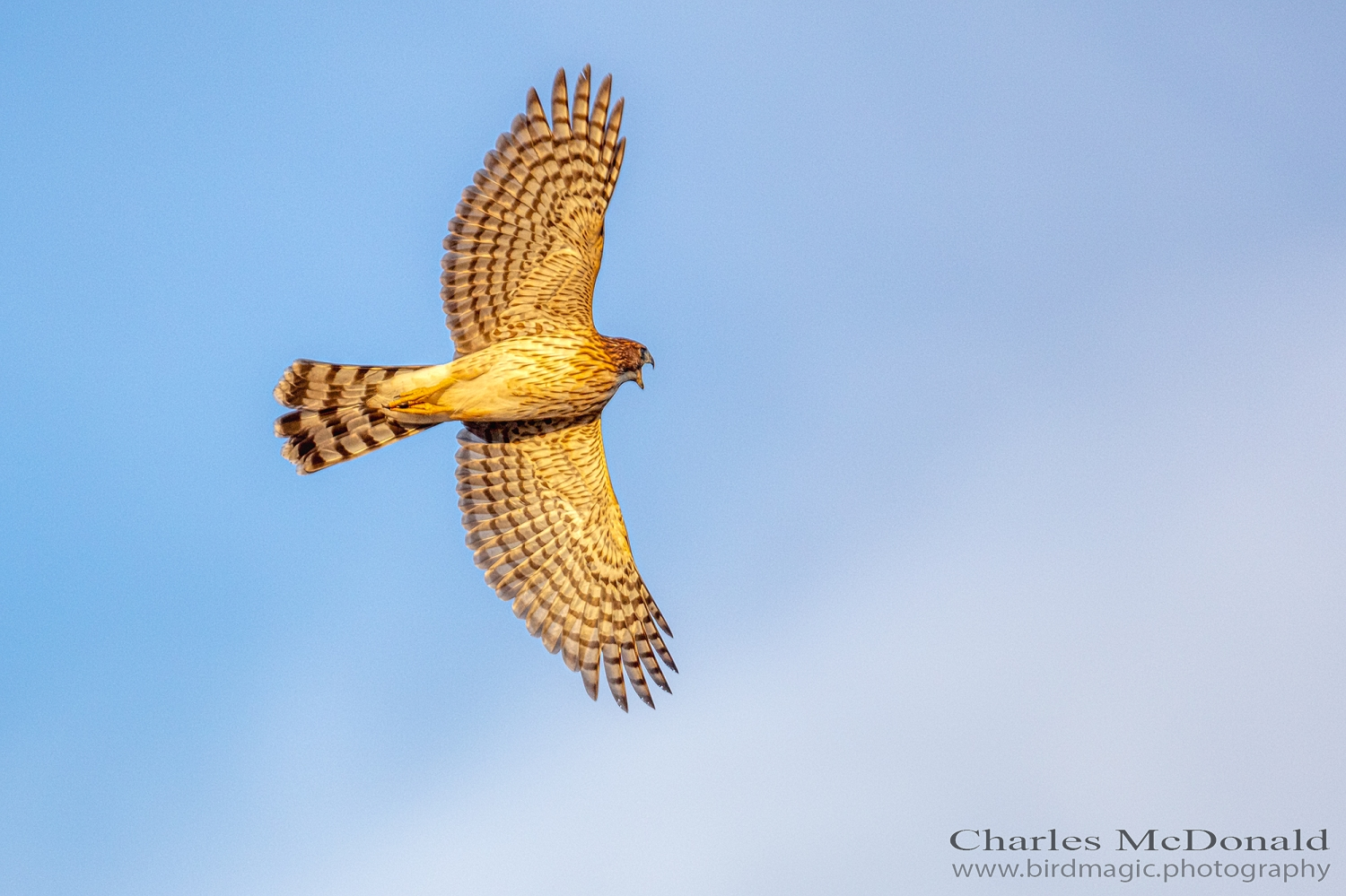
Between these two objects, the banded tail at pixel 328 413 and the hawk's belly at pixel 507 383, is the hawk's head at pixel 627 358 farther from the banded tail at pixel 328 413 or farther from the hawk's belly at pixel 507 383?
the banded tail at pixel 328 413

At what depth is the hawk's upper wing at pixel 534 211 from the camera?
43.6 ft

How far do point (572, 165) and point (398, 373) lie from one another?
2.32 metres

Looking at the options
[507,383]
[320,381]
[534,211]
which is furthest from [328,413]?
[534,211]

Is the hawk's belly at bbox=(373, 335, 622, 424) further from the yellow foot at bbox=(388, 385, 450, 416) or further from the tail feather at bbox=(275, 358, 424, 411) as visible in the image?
the tail feather at bbox=(275, 358, 424, 411)

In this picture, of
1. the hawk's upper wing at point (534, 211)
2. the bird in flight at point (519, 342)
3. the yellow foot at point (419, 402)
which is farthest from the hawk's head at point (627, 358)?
the yellow foot at point (419, 402)

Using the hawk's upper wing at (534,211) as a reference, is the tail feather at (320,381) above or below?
below

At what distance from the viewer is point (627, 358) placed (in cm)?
1383

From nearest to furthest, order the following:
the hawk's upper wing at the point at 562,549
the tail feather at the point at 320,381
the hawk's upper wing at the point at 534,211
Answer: the hawk's upper wing at the point at 534,211, the tail feather at the point at 320,381, the hawk's upper wing at the point at 562,549

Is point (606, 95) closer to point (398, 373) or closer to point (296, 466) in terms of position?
point (398, 373)

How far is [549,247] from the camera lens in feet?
44.1

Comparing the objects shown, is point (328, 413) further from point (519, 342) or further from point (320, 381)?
point (519, 342)

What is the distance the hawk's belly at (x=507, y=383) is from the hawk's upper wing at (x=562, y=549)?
0.96 metres

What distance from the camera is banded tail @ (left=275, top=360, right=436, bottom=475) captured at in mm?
13656

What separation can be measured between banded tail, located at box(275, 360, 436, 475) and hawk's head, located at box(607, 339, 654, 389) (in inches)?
71.9
